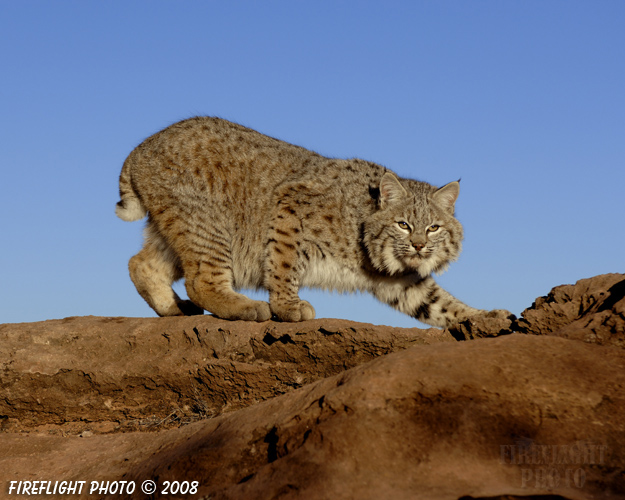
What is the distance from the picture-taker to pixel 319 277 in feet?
21.9

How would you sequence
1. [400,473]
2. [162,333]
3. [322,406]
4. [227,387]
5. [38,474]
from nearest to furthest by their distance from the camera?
[400,473]
[322,406]
[38,474]
[227,387]
[162,333]

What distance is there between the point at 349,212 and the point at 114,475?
3.54m

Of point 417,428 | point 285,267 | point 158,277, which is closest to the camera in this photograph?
point 417,428

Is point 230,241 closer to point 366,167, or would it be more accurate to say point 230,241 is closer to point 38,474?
point 366,167

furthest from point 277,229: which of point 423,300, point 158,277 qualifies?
point 423,300

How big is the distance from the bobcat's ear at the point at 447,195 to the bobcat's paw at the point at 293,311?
1.72 metres

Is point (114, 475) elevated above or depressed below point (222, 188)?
below

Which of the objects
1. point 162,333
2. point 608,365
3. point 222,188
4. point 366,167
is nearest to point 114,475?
point 162,333

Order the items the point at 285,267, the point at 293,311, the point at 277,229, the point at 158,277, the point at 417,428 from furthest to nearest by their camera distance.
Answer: the point at 158,277 → the point at 277,229 → the point at 285,267 → the point at 293,311 → the point at 417,428

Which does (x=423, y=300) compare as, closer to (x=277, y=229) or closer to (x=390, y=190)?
(x=390, y=190)

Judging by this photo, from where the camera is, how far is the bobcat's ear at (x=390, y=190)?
21.2 feet

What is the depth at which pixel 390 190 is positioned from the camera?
255 inches

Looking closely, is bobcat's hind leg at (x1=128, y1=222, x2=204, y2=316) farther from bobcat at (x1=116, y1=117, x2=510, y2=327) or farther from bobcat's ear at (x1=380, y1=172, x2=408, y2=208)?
bobcat's ear at (x1=380, y1=172, x2=408, y2=208)

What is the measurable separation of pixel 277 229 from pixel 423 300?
170cm
